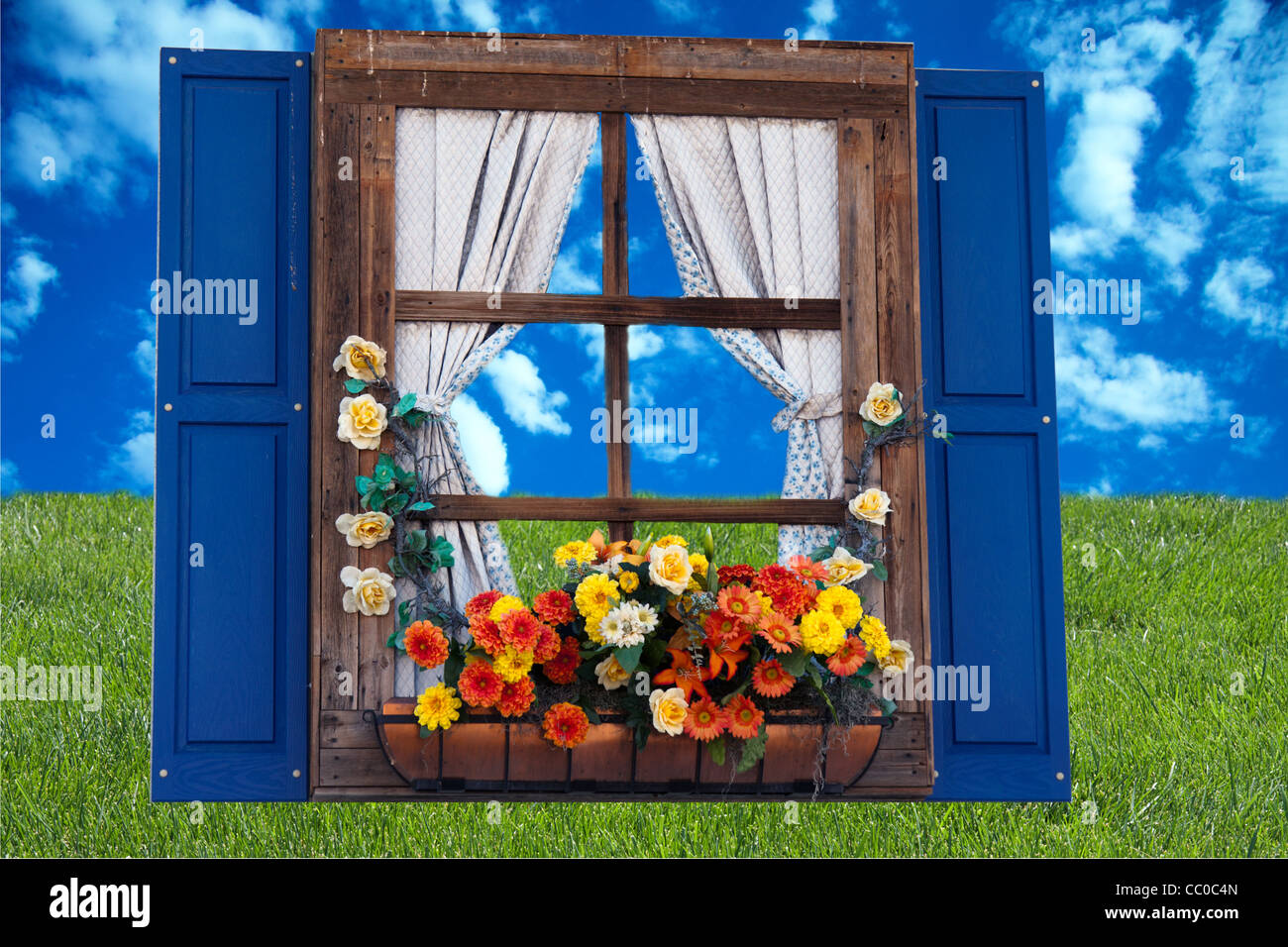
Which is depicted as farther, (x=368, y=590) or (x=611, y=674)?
(x=368, y=590)

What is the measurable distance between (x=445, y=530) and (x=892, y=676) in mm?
1503

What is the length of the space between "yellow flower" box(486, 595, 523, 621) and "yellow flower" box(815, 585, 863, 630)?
871 mm

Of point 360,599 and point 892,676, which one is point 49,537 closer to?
point 360,599

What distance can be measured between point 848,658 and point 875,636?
15 centimetres

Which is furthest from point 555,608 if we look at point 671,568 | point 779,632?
point 779,632

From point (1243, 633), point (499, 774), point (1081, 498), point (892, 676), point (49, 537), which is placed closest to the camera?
point (499, 774)

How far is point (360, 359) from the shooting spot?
10.9ft

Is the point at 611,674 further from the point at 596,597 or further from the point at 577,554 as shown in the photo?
the point at 577,554

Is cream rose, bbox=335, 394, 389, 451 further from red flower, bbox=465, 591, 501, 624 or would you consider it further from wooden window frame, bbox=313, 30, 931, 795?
red flower, bbox=465, 591, 501, 624

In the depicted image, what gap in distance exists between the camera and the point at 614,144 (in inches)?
139

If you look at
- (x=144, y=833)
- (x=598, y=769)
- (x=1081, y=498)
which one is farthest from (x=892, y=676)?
(x=1081, y=498)

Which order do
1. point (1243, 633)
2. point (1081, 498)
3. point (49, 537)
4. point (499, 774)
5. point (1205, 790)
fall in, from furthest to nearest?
point (1081, 498) < point (49, 537) < point (1243, 633) < point (1205, 790) < point (499, 774)

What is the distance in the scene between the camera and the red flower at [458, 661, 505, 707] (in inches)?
120

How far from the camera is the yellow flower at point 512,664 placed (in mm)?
3033
